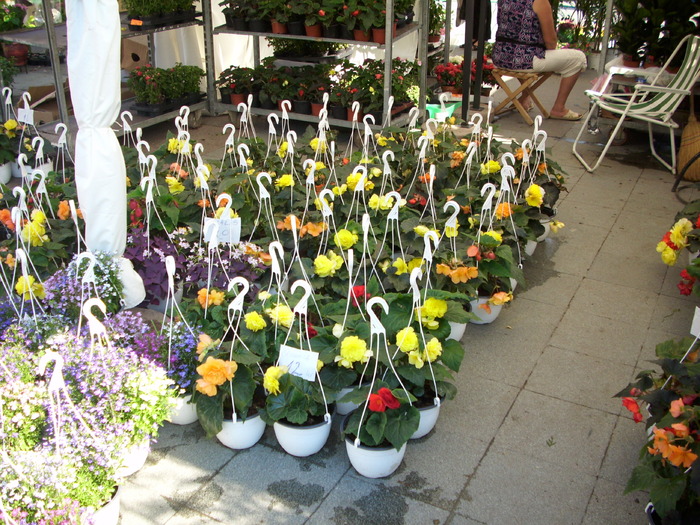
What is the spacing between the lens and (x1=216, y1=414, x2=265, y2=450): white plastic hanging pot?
2.76m

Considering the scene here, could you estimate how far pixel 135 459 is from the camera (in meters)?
2.66

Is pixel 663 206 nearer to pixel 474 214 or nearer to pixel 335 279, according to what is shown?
pixel 474 214

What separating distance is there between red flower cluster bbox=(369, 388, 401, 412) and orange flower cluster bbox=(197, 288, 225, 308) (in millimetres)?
913

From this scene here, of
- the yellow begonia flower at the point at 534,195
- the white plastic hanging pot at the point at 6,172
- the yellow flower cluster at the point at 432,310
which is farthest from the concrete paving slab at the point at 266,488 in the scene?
the white plastic hanging pot at the point at 6,172

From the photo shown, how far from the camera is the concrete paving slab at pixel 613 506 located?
2.51 metres

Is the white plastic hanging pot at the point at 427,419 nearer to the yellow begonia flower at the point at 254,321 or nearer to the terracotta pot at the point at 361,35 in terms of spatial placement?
the yellow begonia flower at the point at 254,321

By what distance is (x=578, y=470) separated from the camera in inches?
108

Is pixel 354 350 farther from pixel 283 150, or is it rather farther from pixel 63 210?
pixel 283 150

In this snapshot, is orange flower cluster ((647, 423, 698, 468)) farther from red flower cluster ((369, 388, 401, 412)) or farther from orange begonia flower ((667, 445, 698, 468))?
red flower cluster ((369, 388, 401, 412))

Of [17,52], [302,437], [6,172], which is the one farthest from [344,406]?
[17,52]

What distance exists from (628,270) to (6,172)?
4489mm

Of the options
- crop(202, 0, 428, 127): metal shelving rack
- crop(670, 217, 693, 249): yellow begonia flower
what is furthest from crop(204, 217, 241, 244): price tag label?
crop(202, 0, 428, 127): metal shelving rack

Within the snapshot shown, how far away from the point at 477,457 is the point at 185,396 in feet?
3.89

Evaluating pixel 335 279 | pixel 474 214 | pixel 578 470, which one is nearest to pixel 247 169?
pixel 335 279
